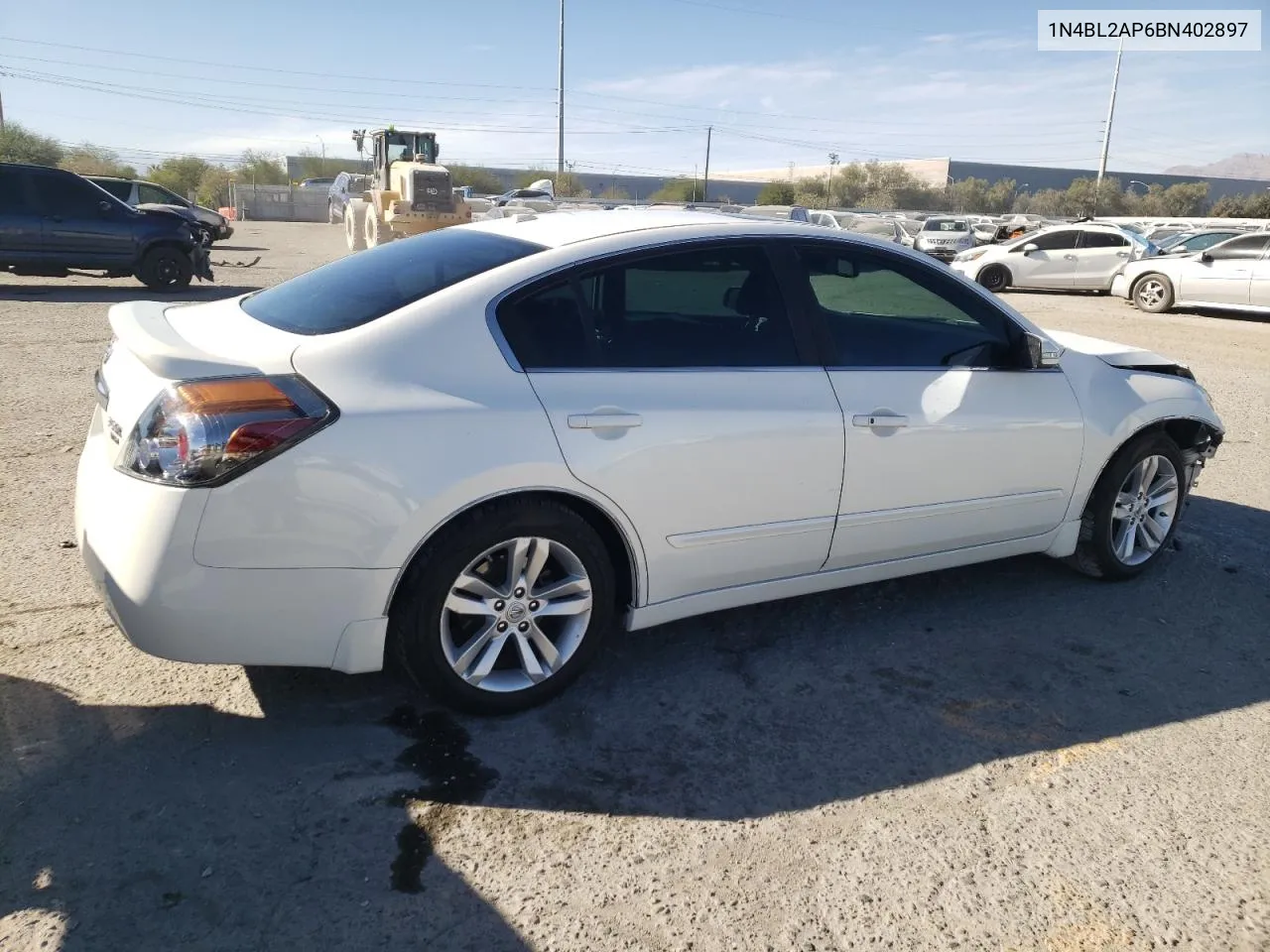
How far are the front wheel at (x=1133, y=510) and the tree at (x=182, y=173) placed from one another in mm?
75861

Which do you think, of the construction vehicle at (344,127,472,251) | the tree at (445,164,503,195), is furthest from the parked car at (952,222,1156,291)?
the tree at (445,164,503,195)

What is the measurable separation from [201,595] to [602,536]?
4.08ft

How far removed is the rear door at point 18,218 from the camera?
13664mm

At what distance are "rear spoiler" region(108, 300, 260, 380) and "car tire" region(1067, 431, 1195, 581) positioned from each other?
3655 mm

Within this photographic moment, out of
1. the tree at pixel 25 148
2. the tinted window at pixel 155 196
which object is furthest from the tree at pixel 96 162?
the tinted window at pixel 155 196

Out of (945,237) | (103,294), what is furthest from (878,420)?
(945,237)

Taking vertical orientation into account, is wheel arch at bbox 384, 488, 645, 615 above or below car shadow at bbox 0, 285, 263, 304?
above

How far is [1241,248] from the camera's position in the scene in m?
16.9

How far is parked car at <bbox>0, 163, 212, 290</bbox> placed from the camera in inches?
542

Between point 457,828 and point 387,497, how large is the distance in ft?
3.05

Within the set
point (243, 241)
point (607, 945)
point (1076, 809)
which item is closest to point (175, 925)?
point (607, 945)

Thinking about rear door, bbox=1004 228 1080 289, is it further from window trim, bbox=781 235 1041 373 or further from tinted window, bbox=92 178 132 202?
tinted window, bbox=92 178 132 202

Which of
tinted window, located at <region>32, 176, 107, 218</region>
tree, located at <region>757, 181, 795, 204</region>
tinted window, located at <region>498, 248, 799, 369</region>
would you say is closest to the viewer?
tinted window, located at <region>498, 248, 799, 369</region>

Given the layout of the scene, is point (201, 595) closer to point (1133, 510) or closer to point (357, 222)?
point (1133, 510)
